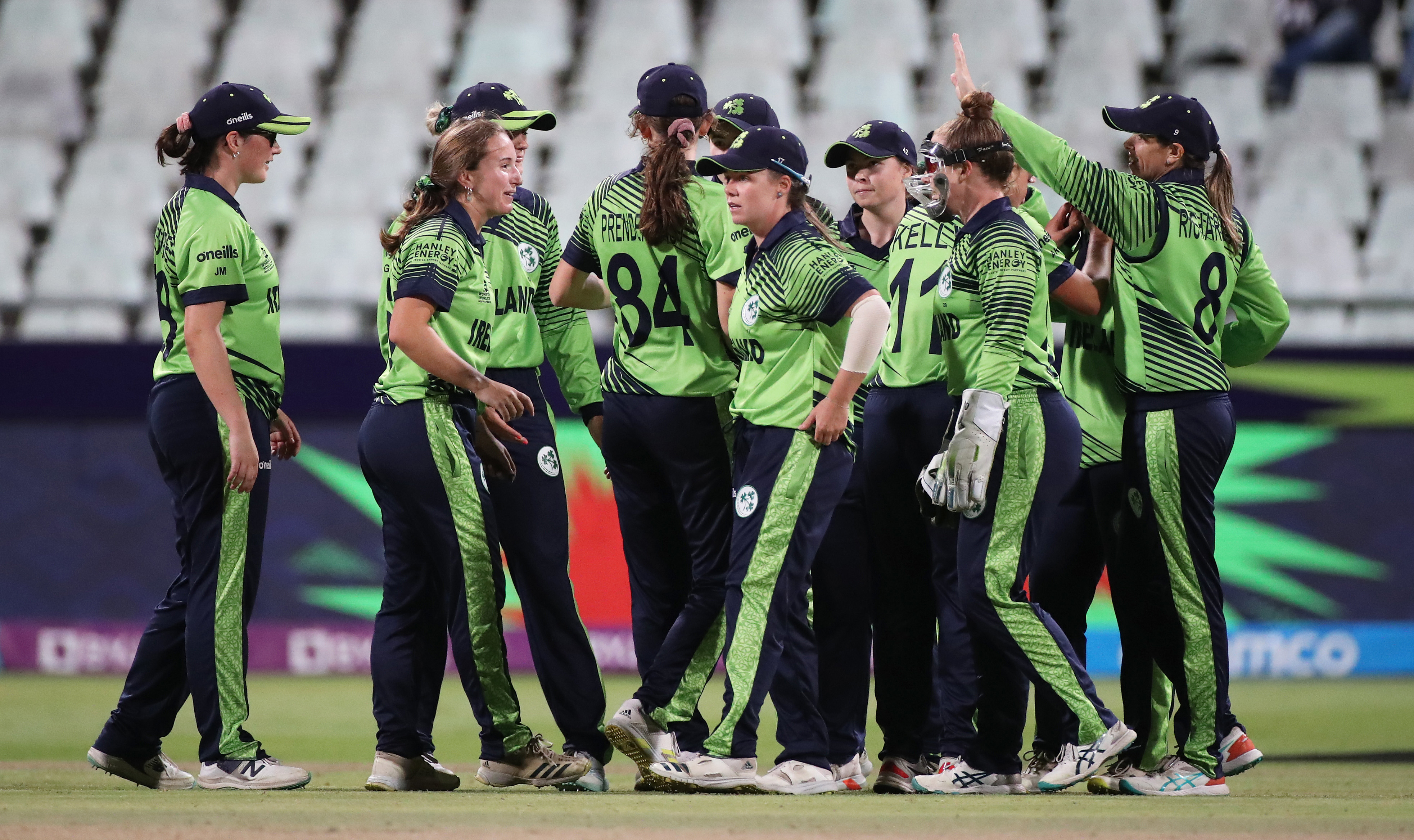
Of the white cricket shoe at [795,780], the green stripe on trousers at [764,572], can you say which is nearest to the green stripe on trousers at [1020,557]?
the green stripe on trousers at [764,572]

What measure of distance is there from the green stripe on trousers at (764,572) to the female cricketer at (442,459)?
2.46 feet

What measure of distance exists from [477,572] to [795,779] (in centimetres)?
129

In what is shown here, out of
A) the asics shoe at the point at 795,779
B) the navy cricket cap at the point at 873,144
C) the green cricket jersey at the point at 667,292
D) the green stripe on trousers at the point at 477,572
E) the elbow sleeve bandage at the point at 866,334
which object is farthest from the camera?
the navy cricket cap at the point at 873,144

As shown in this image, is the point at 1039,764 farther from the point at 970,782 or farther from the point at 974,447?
the point at 974,447

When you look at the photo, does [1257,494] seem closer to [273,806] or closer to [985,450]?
[985,450]

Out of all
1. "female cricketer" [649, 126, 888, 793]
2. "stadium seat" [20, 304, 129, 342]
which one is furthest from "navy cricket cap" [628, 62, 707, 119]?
"stadium seat" [20, 304, 129, 342]

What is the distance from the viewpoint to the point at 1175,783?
17.9 feet

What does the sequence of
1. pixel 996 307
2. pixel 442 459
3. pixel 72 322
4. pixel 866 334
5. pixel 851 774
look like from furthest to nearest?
1. pixel 72 322
2. pixel 851 774
3. pixel 442 459
4. pixel 996 307
5. pixel 866 334

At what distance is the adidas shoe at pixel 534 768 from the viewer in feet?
18.5

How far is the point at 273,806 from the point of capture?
483cm

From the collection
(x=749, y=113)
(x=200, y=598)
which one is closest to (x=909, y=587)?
(x=749, y=113)

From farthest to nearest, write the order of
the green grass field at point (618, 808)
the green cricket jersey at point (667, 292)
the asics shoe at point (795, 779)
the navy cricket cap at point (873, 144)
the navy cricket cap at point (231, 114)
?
the navy cricket cap at point (873, 144)
the green cricket jersey at point (667, 292)
the navy cricket cap at point (231, 114)
the asics shoe at point (795, 779)
the green grass field at point (618, 808)

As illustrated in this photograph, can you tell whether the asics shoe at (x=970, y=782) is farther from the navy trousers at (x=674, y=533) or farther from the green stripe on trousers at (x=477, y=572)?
the green stripe on trousers at (x=477, y=572)

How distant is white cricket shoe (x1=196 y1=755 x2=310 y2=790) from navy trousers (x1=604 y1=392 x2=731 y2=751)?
1213 millimetres
